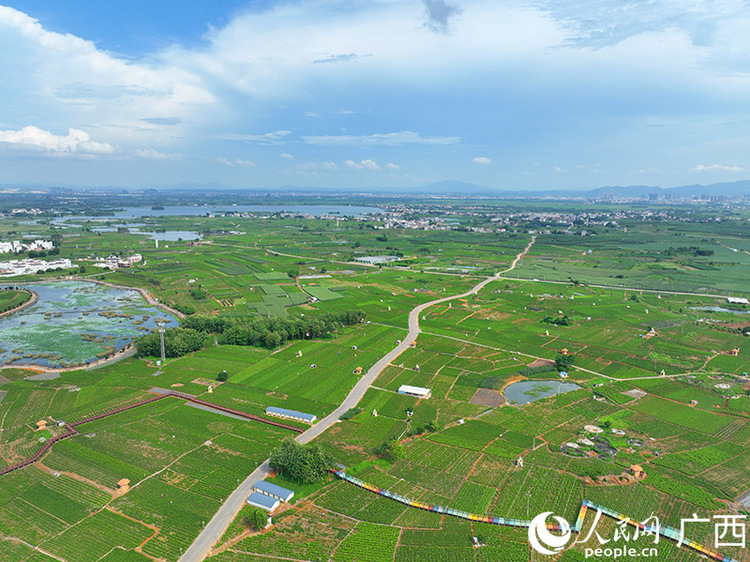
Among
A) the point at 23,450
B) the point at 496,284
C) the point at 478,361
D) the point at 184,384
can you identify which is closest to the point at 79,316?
the point at 184,384

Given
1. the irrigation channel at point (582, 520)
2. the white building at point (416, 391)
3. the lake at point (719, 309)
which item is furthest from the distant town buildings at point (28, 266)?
the lake at point (719, 309)

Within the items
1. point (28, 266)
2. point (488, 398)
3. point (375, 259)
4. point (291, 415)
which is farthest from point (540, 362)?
point (28, 266)

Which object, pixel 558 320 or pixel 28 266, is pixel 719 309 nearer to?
pixel 558 320

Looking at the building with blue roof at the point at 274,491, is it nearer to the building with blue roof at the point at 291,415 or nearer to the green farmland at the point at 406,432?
the green farmland at the point at 406,432

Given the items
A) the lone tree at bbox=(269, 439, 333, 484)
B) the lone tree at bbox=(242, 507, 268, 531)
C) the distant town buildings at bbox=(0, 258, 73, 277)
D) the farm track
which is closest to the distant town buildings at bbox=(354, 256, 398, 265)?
the distant town buildings at bbox=(0, 258, 73, 277)

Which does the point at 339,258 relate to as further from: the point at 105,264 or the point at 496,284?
the point at 105,264

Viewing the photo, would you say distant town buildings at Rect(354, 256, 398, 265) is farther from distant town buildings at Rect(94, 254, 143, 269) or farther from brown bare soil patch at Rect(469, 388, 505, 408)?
brown bare soil patch at Rect(469, 388, 505, 408)
